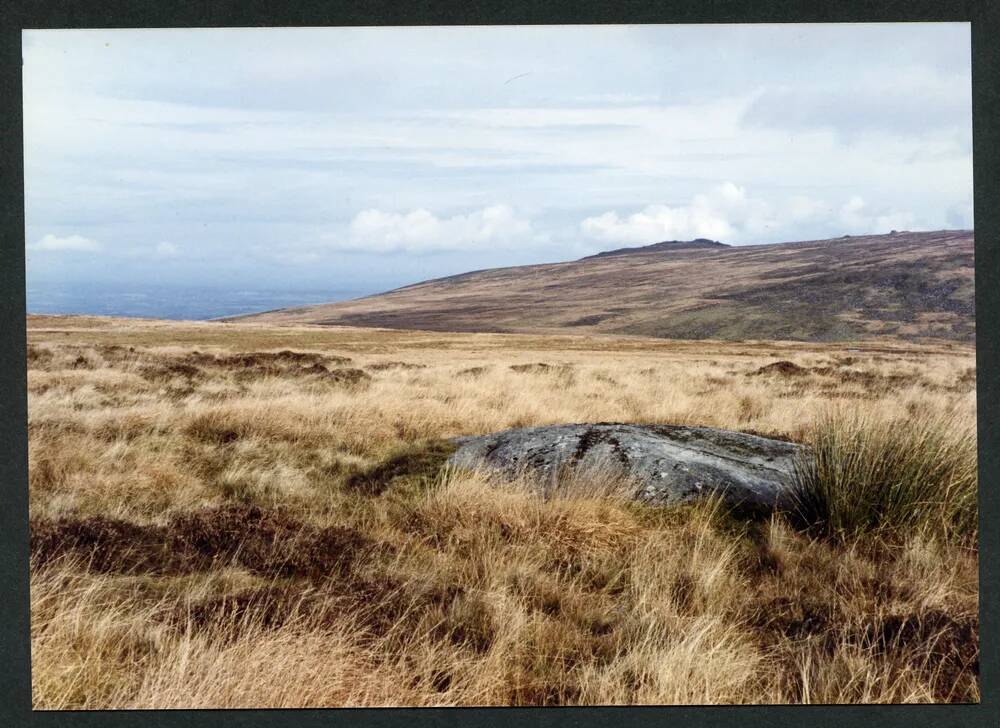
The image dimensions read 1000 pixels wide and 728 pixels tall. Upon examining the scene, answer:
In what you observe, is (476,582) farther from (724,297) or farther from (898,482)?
(724,297)

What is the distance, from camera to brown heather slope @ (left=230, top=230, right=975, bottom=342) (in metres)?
60.3

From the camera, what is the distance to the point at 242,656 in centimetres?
356

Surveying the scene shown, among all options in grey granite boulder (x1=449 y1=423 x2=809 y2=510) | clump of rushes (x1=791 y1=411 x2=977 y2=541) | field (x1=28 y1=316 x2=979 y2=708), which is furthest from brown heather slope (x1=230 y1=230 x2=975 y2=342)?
field (x1=28 y1=316 x2=979 y2=708)

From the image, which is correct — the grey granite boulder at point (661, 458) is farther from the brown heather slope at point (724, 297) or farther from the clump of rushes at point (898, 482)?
the brown heather slope at point (724, 297)

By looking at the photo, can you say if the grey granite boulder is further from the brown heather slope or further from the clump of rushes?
the brown heather slope

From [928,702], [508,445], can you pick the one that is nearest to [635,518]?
[508,445]

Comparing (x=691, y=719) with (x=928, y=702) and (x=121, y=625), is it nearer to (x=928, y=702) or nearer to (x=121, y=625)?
(x=928, y=702)

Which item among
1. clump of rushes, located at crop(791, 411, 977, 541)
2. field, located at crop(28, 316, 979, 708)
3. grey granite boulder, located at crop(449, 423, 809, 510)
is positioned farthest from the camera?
grey granite boulder, located at crop(449, 423, 809, 510)

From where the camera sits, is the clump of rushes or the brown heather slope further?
the brown heather slope

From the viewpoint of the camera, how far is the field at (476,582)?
3.52 m

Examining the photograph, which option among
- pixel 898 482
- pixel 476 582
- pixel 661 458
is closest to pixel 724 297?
pixel 661 458

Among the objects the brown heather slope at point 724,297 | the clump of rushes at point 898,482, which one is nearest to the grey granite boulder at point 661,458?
the clump of rushes at point 898,482

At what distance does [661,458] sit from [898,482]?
58.5 inches

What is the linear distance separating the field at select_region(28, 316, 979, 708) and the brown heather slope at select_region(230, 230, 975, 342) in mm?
47546
